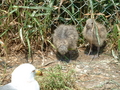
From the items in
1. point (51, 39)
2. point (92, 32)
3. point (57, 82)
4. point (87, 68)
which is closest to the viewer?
point (57, 82)

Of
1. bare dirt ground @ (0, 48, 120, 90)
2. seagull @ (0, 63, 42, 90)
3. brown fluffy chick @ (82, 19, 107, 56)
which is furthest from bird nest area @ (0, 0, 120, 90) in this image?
seagull @ (0, 63, 42, 90)

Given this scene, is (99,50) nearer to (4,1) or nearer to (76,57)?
(76,57)

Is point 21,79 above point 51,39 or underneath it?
underneath

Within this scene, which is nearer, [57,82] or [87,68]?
[57,82]

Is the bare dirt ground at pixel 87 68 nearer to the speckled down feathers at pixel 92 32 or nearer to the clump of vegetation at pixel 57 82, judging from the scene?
the clump of vegetation at pixel 57 82

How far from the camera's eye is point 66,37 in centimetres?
426

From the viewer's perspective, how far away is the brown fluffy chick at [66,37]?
13.7 feet

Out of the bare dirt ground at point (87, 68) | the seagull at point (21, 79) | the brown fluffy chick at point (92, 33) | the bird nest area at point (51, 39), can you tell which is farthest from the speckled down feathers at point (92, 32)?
the seagull at point (21, 79)

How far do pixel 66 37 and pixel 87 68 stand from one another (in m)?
0.64

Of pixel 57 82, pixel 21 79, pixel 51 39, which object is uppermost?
pixel 51 39

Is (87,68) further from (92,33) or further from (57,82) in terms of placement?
(57,82)

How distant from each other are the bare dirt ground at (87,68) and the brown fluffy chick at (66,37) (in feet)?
0.83

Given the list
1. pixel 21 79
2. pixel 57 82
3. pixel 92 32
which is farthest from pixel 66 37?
pixel 21 79

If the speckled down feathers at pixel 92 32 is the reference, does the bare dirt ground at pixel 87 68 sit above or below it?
below
